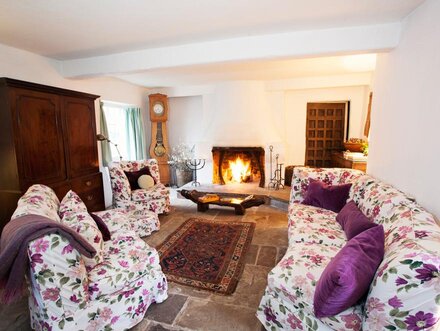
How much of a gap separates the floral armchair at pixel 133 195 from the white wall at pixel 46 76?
3.54ft

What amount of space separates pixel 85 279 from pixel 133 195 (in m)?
2.13

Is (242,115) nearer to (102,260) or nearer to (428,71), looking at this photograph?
(428,71)

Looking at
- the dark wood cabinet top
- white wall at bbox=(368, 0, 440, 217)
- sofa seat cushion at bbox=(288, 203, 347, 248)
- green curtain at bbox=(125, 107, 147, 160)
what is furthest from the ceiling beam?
green curtain at bbox=(125, 107, 147, 160)

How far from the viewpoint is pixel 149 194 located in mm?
3656

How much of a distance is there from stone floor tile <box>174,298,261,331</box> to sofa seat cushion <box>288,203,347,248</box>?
685mm

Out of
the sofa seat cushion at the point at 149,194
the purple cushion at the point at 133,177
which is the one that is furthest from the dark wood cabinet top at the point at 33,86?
the sofa seat cushion at the point at 149,194

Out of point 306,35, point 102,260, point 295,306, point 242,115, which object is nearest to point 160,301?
point 102,260

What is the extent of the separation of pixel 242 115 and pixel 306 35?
8.25ft

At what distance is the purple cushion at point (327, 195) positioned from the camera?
2715 mm

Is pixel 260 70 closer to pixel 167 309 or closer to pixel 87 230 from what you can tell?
pixel 87 230

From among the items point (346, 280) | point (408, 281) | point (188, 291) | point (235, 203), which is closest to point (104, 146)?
point (235, 203)

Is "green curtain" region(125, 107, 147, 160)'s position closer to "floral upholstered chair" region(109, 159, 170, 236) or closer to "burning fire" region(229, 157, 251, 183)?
"floral upholstered chair" region(109, 159, 170, 236)

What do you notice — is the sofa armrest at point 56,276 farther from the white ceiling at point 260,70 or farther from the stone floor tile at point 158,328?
the white ceiling at point 260,70

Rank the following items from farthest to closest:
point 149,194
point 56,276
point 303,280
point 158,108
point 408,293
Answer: point 158,108, point 149,194, point 303,280, point 56,276, point 408,293
